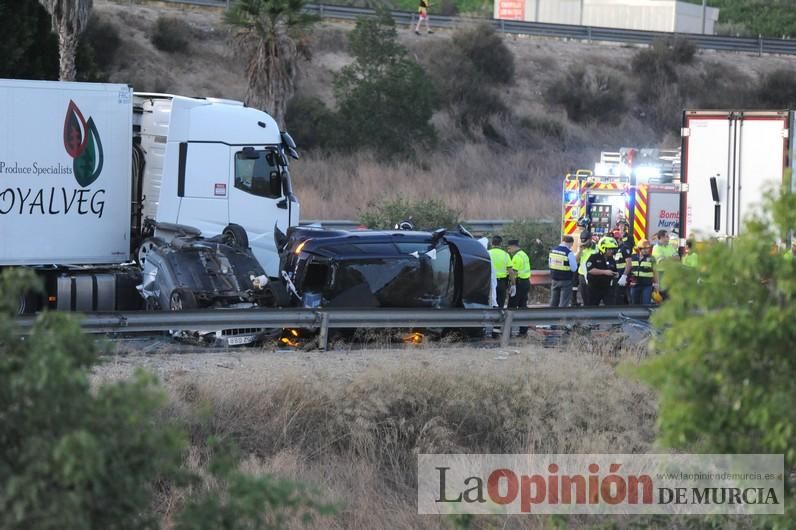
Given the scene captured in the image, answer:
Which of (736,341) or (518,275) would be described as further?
(518,275)

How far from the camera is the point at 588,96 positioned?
174 feet

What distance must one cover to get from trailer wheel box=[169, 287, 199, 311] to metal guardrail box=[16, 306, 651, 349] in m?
1.16

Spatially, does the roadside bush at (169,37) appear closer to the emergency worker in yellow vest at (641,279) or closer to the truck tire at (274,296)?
the emergency worker in yellow vest at (641,279)

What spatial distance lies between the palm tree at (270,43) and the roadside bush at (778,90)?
31127 mm

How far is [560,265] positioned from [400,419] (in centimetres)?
732

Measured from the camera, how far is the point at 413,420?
37.0 ft

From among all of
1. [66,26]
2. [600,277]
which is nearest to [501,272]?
[600,277]

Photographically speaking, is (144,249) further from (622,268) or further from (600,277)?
(622,268)

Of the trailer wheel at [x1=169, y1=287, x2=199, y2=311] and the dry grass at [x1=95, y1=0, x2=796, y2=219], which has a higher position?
the dry grass at [x1=95, y1=0, x2=796, y2=219]

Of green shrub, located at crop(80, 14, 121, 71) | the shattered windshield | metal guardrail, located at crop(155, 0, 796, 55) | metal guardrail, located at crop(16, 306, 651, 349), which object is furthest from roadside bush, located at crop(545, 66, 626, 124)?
metal guardrail, located at crop(16, 306, 651, 349)

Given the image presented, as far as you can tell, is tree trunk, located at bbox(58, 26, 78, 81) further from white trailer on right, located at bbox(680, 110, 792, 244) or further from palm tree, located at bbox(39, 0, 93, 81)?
white trailer on right, located at bbox(680, 110, 792, 244)

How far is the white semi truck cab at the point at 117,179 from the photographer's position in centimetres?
1614

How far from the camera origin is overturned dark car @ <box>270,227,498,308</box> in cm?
1447

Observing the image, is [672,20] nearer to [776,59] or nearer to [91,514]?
[776,59]
